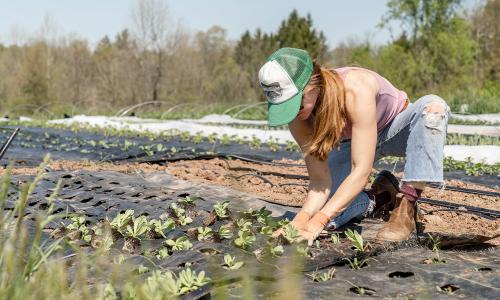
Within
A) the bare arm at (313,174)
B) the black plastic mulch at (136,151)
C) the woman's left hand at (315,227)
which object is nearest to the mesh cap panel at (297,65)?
the bare arm at (313,174)

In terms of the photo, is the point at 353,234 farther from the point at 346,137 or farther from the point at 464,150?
the point at 464,150

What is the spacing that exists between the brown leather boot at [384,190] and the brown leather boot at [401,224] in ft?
1.25

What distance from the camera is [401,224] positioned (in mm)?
3066

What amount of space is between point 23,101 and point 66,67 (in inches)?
85.3

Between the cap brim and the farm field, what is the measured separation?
0.96 feet

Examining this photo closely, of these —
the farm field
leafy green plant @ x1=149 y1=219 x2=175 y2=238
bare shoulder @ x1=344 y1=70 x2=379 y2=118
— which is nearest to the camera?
the farm field

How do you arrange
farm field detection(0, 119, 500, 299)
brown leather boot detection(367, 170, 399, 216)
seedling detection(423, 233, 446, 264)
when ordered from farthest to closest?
brown leather boot detection(367, 170, 399, 216) → seedling detection(423, 233, 446, 264) → farm field detection(0, 119, 500, 299)

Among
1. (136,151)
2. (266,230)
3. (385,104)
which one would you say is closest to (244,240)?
(266,230)

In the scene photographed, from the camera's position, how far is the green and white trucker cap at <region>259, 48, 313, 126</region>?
2725mm

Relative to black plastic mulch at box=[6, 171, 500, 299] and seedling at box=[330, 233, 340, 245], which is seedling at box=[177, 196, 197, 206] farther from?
seedling at box=[330, 233, 340, 245]

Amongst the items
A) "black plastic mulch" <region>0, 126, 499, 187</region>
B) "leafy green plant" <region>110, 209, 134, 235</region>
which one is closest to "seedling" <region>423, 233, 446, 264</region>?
"leafy green plant" <region>110, 209, 134, 235</region>

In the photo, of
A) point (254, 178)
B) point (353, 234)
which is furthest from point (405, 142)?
point (254, 178)

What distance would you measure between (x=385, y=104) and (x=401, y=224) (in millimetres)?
673

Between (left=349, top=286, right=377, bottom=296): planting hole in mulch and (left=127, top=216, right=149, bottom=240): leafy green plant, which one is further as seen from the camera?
(left=127, top=216, right=149, bottom=240): leafy green plant
